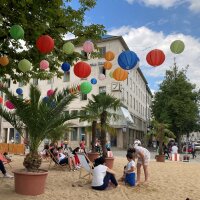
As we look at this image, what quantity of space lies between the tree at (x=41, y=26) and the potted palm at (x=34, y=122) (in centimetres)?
261

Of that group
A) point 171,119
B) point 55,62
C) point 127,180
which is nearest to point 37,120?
point 127,180

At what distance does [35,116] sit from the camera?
7.90 meters

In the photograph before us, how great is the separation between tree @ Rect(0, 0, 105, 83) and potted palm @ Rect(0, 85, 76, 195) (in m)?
2.61

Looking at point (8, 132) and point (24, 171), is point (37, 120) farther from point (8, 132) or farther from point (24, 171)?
point (8, 132)

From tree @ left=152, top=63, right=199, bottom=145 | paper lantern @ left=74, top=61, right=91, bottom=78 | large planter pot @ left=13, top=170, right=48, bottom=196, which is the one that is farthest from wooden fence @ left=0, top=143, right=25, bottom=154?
tree @ left=152, top=63, right=199, bottom=145

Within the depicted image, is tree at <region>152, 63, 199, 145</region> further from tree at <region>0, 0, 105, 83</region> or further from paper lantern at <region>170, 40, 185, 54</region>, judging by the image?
paper lantern at <region>170, 40, 185, 54</region>

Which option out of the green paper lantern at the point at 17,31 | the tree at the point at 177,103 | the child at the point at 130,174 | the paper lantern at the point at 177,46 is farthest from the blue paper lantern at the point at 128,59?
the tree at the point at 177,103

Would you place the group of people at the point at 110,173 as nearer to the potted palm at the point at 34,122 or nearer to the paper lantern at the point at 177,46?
the potted palm at the point at 34,122

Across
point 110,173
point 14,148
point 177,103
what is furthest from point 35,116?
point 177,103

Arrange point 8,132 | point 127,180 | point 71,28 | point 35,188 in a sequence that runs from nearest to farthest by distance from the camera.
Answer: point 35,188 < point 127,180 < point 71,28 < point 8,132

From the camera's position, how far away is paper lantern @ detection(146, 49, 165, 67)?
8.77 m

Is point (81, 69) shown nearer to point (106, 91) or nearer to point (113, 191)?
point (113, 191)

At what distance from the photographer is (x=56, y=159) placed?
1291 centimetres

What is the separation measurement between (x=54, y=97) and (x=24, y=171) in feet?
6.73
